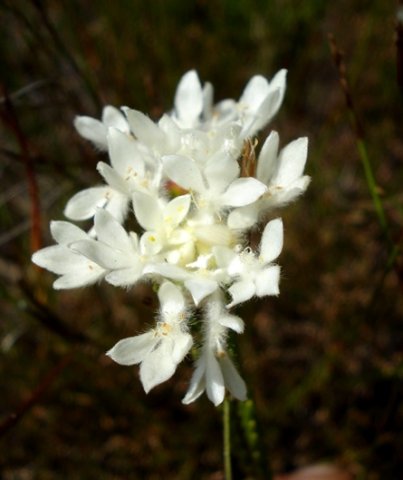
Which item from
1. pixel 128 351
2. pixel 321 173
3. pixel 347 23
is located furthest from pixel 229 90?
pixel 128 351

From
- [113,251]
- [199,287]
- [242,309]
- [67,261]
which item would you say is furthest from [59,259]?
[242,309]

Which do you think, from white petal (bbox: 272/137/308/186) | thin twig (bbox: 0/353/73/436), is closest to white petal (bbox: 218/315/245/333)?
white petal (bbox: 272/137/308/186)

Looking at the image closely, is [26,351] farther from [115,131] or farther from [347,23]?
[347,23]

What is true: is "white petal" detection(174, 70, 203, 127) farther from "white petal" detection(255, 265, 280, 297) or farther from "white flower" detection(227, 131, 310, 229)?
"white petal" detection(255, 265, 280, 297)

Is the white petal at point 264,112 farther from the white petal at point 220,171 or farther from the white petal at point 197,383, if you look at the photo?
the white petal at point 197,383

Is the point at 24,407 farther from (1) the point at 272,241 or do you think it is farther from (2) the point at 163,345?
(1) the point at 272,241

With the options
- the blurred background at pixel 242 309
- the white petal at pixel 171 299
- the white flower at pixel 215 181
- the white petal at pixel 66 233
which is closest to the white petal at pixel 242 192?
the white flower at pixel 215 181
